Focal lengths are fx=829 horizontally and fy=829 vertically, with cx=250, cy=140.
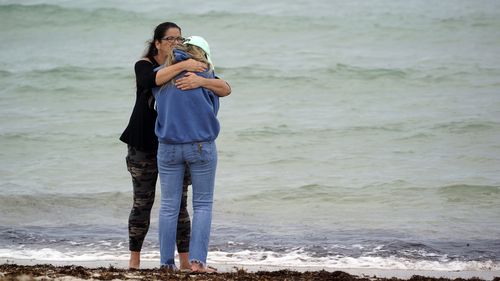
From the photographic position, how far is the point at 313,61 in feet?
57.1

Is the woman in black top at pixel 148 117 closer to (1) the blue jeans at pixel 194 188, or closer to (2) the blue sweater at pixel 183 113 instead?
(2) the blue sweater at pixel 183 113

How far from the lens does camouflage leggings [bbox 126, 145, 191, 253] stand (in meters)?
5.46

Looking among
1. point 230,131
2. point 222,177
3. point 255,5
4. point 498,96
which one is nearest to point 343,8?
point 255,5

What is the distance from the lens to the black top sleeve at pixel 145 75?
16.8ft

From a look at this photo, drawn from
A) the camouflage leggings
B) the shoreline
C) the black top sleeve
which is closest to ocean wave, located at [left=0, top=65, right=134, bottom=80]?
the shoreline

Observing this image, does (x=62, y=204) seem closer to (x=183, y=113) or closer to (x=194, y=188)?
(x=194, y=188)

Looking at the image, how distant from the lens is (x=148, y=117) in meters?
5.38

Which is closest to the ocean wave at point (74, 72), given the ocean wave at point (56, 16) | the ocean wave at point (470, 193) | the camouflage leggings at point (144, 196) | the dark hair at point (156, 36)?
the ocean wave at point (56, 16)

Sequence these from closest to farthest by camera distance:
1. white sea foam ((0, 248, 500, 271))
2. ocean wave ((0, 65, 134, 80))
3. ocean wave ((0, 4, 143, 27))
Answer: white sea foam ((0, 248, 500, 271))
ocean wave ((0, 65, 134, 80))
ocean wave ((0, 4, 143, 27))

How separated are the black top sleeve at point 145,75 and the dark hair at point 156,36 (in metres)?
0.12

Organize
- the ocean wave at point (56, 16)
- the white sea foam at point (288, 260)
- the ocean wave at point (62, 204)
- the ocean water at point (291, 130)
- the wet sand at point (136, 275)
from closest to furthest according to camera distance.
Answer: the wet sand at point (136, 275) → the white sea foam at point (288, 260) → the ocean water at point (291, 130) → the ocean wave at point (62, 204) → the ocean wave at point (56, 16)

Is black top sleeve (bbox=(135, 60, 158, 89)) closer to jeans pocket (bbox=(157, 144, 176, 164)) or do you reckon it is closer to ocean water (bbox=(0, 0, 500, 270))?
jeans pocket (bbox=(157, 144, 176, 164))

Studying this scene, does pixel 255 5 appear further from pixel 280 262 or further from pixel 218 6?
pixel 280 262

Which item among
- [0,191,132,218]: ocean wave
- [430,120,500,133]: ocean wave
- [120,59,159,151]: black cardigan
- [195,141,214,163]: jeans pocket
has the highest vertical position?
[120,59,159,151]: black cardigan
